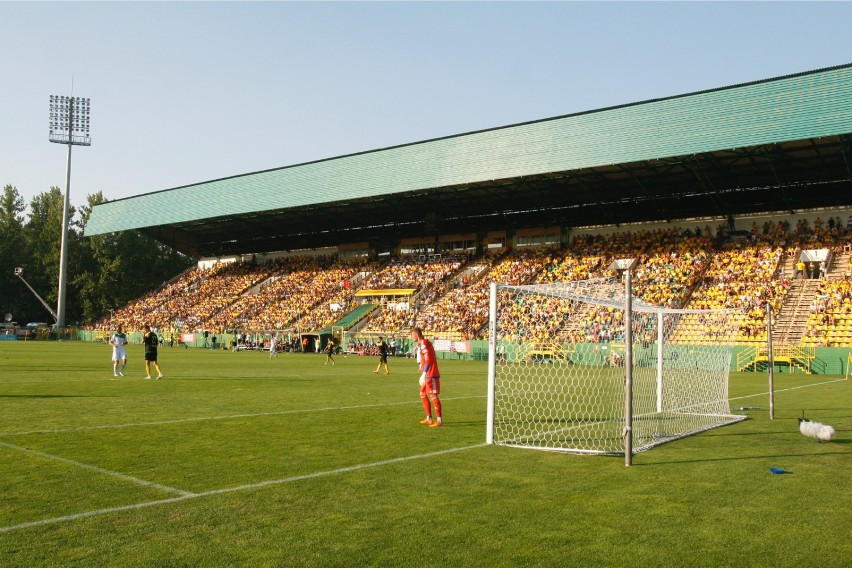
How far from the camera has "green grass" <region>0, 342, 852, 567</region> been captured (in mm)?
5508

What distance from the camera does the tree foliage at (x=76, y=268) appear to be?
88.2 m

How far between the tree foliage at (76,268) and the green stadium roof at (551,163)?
24091 millimetres

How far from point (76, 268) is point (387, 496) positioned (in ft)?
313

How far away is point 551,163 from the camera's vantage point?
4284 cm

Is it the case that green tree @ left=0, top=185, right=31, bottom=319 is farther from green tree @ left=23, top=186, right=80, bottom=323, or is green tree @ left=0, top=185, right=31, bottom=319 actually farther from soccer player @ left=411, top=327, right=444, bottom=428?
soccer player @ left=411, top=327, right=444, bottom=428

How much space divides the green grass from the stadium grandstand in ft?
27.9

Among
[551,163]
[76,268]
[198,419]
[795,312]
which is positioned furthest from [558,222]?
[76,268]

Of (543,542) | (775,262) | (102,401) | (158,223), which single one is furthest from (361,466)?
(158,223)

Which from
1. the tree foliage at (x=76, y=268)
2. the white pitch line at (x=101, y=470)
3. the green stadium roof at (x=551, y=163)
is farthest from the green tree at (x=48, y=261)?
the white pitch line at (x=101, y=470)

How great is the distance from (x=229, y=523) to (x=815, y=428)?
9.16 metres

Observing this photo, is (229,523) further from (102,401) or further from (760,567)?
(102,401)

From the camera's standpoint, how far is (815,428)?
10930mm

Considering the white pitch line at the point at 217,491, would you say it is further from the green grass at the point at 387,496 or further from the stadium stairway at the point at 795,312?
the stadium stairway at the point at 795,312

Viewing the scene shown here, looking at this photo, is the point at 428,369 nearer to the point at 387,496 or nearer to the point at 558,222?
the point at 387,496
